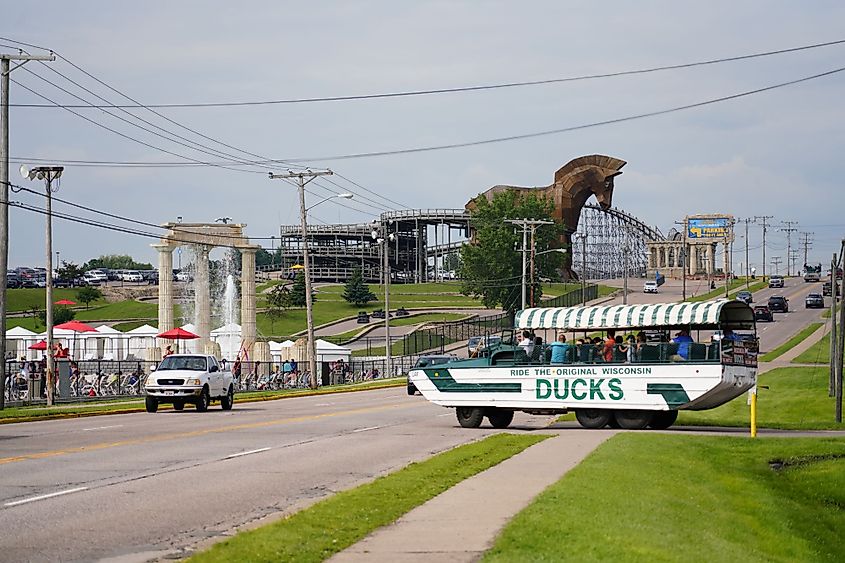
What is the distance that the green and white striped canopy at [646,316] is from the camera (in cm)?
2739

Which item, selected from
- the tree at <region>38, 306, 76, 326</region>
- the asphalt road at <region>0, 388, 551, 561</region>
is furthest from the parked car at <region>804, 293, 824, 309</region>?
the asphalt road at <region>0, 388, 551, 561</region>

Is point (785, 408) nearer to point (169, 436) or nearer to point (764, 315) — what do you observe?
point (169, 436)

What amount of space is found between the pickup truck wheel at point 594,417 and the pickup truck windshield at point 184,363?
1462 cm

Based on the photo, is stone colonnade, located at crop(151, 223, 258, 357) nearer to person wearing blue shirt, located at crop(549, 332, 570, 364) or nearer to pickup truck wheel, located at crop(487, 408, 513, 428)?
pickup truck wheel, located at crop(487, 408, 513, 428)

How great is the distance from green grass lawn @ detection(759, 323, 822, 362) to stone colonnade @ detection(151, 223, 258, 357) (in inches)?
1301

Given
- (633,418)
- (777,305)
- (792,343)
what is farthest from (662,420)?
(777,305)

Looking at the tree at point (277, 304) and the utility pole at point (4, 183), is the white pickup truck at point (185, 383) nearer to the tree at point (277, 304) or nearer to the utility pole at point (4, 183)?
the utility pole at point (4, 183)

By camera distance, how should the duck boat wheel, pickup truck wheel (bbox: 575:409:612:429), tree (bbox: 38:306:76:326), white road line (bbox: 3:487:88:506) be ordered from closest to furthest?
white road line (bbox: 3:487:88:506), the duck boat wheel, pickup truck wheel (bbox: 575:409:612:429), tree (bbox: 38:306:76:326)

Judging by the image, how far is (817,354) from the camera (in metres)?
74.4

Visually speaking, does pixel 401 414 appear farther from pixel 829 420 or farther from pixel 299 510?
pixel 299 510

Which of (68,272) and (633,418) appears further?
(68,272)

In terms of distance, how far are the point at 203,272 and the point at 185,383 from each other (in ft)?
128

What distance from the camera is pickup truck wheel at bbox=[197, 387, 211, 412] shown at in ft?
123

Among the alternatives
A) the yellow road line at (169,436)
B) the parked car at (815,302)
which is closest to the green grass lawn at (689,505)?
the yellow road line at (169,436)
